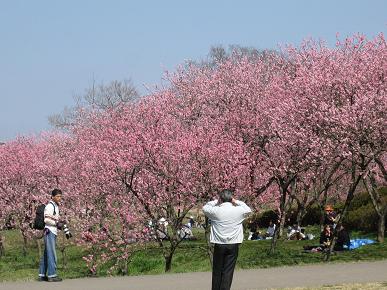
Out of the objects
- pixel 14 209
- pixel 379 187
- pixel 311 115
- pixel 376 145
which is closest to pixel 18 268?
pixel 14 209

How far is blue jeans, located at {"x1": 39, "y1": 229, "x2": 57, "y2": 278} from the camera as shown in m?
11.6

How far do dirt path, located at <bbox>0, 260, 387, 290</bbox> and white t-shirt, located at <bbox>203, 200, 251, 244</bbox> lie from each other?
5.33 feet

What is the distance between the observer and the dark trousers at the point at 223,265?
883 centimetres

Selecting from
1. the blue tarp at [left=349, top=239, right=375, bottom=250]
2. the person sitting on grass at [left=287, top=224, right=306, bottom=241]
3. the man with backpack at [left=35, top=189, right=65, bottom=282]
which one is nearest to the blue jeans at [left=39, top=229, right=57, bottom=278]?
the man with backpack at [left=35, top=189, right=65, bottom=282]

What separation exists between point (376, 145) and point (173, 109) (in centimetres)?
1069

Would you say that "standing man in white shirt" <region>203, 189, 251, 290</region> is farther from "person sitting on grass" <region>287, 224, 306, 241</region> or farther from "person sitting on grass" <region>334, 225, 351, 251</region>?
"person sitting on grass" <region>287, 224, 306, 241</region>

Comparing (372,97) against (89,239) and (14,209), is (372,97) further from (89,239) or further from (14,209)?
(14,209)

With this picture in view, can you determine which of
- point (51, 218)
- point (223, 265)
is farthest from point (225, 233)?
point (51, 218)

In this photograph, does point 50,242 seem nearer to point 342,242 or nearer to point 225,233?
point 225,233

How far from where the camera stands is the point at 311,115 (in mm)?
16359

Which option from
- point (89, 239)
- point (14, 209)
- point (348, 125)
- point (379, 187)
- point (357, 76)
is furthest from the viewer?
point (379, 187)

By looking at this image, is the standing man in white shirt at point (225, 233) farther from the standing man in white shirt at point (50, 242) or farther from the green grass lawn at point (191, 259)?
the green grass lawn at point (191, 259)

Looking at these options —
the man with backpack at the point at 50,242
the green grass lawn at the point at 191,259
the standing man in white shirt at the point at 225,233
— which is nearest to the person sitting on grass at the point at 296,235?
the green grass lawn at the point at 191,259

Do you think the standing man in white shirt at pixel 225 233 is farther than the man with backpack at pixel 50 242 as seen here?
No
